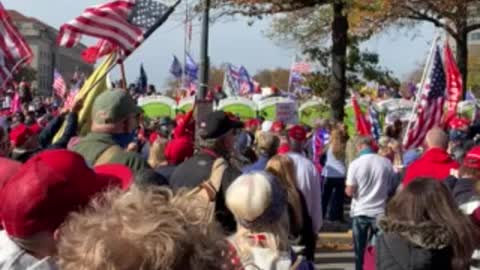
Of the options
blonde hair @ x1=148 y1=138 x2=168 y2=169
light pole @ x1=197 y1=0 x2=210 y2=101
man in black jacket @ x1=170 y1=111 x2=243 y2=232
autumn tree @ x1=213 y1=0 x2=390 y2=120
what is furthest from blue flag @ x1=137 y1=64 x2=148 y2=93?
man in black jacket @ x1=170 y1=111 x2=243 y2=232

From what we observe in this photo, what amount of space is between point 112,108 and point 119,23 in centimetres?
420

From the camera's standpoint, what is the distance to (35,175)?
309 cm

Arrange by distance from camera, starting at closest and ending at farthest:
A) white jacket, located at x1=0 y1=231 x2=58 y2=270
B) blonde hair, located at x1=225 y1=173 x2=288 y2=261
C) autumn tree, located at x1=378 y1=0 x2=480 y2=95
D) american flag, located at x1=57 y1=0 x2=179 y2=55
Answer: white jacket, located at x1=0 y1=231 x2=58 y2=270 < blonde hair, located at x1=225 y1=173 x2=288 y2=261 < american flag, located at x1=57 y1=0 x2=179 y2=55 < autumn tree, located at x1=378 y1=0 x2=480 y2=95

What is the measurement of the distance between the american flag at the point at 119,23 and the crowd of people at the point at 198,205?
3.80 ft

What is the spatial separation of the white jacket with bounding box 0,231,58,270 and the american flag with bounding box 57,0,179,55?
6734mm

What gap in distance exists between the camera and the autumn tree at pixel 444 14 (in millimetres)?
23016

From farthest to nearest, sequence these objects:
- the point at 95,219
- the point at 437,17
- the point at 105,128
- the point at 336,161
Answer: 1. the point at 437,17
2. the point at 336,161
3. the point at 105,128
4. the point at 95,219

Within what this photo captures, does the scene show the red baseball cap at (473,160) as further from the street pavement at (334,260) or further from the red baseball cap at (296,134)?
the street pavement at (334,260)

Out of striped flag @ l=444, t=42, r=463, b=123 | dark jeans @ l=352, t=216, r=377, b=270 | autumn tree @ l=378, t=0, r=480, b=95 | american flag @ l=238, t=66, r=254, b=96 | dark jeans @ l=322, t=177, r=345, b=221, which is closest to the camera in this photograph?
dark jeans @ l=352, t=216, r=377, b=270

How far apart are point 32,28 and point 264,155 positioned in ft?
405

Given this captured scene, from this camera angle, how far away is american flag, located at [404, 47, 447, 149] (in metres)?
12.6

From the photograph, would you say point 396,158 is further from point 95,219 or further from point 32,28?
point 32,28

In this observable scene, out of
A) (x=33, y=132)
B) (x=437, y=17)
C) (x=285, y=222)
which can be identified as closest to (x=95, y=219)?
A: (x=285, y=222)

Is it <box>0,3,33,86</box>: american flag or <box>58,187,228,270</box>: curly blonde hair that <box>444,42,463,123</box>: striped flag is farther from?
<box>58,187,228,270</box>: curly blonde hair
